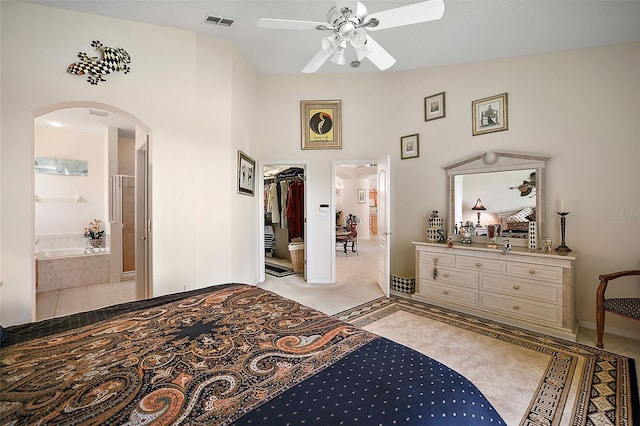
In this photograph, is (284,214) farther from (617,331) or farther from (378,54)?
(617,331)

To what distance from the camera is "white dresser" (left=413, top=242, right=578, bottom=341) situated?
2.57 m

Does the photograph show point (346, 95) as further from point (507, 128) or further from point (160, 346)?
point (160, 346)

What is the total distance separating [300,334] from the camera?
1.22 m

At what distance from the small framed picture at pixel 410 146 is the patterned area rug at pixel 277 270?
9.08ft

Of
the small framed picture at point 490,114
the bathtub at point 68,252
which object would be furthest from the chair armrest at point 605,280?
the bathtub at point 68,252

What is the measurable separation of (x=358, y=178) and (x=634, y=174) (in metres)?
8.17

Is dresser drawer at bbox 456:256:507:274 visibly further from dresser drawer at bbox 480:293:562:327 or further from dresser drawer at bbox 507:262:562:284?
dresser drawer at bbox 480:293:562:327

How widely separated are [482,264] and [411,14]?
2.51 metres

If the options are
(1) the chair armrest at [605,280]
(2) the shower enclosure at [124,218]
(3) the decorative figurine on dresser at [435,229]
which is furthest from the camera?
(2) the shower enclosure at [124,218]

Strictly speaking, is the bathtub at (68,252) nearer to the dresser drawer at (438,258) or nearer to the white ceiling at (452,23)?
the white ceiling at (452,23)

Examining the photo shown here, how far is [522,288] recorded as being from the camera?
2.78 metres

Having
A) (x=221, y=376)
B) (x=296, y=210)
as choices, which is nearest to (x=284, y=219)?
(x=296, y=210)

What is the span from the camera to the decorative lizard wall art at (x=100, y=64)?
2.45 m

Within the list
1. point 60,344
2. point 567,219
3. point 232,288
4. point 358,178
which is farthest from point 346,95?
point 358,178
